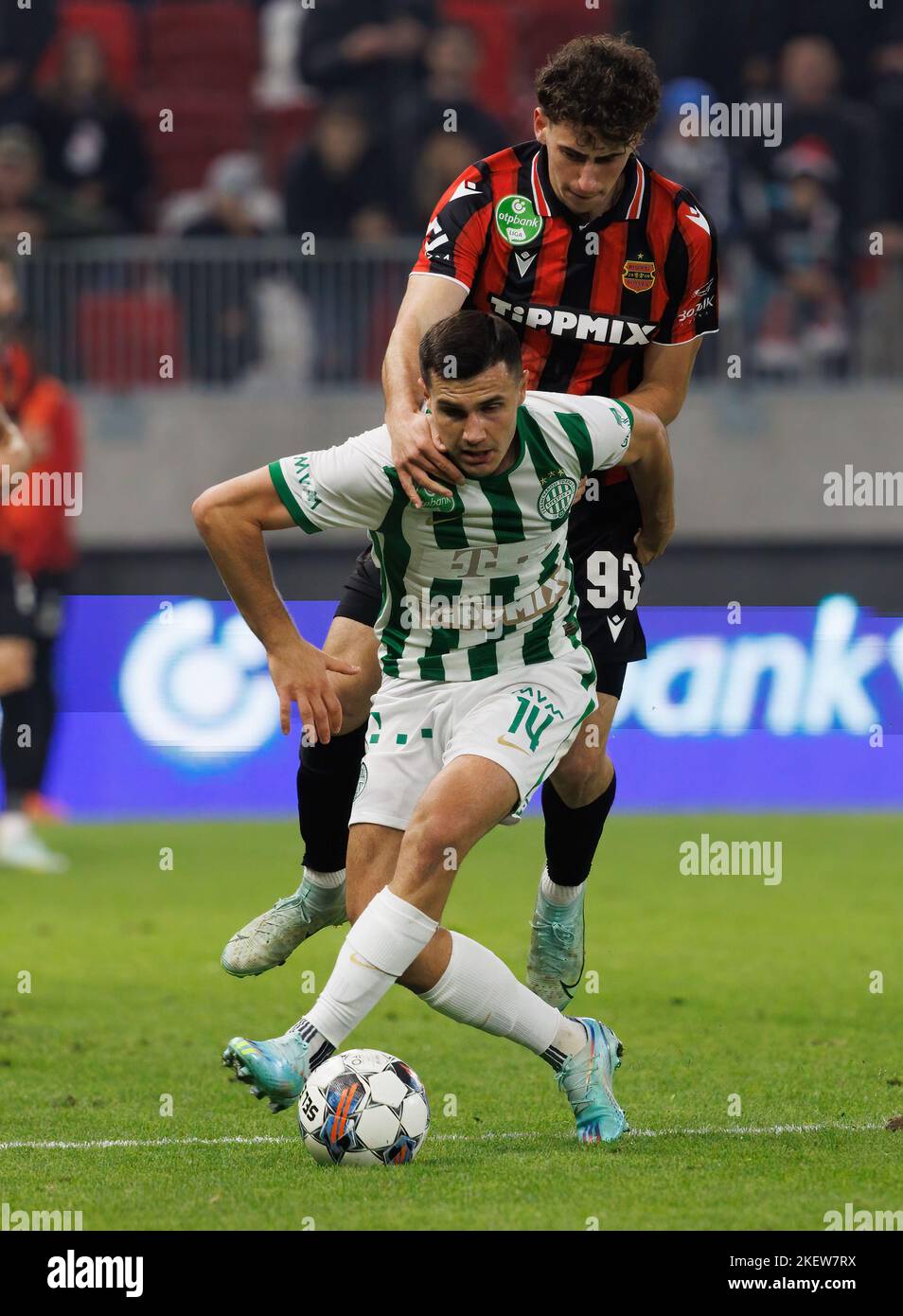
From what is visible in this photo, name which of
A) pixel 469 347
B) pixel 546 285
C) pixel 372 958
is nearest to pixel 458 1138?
pixel 372 958

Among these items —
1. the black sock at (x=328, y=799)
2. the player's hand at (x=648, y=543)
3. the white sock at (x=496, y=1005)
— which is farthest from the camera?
the black sock at (x=328, y=799)

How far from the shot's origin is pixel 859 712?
13.1 m

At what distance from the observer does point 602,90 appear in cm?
524

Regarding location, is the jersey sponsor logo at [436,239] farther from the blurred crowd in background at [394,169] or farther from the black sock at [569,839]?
the blurred crowd in background at [394,169]

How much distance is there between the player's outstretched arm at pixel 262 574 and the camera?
5.09 metres

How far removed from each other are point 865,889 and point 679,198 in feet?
18.3

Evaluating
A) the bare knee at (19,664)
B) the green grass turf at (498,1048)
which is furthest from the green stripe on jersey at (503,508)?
Result: the bare knee at (19,664)

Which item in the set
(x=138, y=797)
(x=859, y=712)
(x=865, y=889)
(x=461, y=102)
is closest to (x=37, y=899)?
(x=138, y=797)

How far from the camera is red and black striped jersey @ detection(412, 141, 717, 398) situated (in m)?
5.82

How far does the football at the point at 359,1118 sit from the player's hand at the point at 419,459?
4.75 ft

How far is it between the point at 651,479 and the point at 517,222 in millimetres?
849
